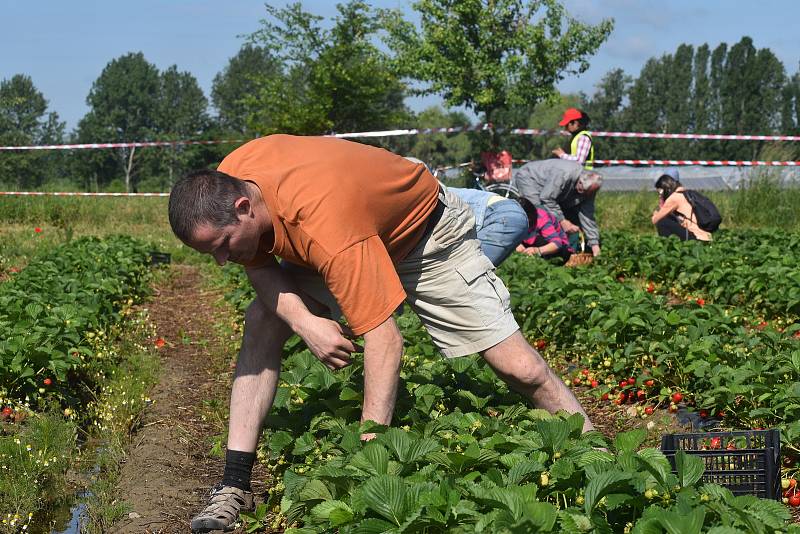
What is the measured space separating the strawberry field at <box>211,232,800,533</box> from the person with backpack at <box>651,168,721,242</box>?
124 inches

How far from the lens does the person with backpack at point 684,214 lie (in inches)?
430

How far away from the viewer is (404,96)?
57.5 m

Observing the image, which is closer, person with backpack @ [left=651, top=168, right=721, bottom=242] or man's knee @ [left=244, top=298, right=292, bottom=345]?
man's knee @ [left=244, top=298, right=292, bottom=345]

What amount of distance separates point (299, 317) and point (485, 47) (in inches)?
1020

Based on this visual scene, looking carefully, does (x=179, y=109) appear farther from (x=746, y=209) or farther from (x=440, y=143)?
(x=746, y=209)

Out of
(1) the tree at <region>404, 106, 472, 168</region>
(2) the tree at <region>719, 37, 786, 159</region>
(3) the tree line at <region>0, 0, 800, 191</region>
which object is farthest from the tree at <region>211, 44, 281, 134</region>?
(2) the tree at <region>719, 37, 786, 159</region>

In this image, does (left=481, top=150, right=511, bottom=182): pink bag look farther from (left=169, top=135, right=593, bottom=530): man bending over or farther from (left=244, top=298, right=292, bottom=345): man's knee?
(left=244, top=298, right=292, bottom=345): man's knee

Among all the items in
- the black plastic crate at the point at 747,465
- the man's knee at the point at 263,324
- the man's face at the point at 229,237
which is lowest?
the black plastic crate at the point at 747,465

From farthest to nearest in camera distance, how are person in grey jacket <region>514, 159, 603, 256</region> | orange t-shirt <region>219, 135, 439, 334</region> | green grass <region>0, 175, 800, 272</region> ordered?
green grass <region>0, 175, 800, 272</region> < person in grey jacket <region>514, 159, 603, 256</region> < orange t-shirt <region>219, 135, 439, 334</region>

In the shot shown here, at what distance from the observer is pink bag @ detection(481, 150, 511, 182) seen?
10.9 m

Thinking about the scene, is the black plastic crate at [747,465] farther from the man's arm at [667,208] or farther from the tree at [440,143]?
the tree at [440,143]

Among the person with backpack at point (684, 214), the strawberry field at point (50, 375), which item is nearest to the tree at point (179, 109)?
the person with backpack at point (684, 214)

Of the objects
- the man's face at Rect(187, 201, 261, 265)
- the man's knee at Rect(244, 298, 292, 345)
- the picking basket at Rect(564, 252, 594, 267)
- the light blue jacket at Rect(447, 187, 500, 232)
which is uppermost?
the light blue jacket at Rect(447, 187, 500, 232)

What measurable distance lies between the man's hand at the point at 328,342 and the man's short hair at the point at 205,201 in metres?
0.47
